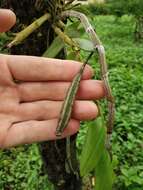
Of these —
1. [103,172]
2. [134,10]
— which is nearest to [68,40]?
[103,172]

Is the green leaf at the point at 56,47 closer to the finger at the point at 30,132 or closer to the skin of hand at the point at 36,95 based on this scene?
the skin of hand at the point at 36,95

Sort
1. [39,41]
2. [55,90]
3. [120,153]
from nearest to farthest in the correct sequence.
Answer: [55,90] < [39,41] < [120,153]

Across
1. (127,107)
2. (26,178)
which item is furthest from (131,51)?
(26,178)

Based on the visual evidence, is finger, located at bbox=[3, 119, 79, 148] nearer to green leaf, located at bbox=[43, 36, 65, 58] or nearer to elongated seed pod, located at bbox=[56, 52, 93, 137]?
elongated seed pod, located at bbox=[56, 52, 93, 137]

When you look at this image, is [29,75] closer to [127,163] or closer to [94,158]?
[94,158]

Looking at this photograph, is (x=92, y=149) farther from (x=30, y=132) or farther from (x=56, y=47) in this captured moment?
(x=56, y=47)

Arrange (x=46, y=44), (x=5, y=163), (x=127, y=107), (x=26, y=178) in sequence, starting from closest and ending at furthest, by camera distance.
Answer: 1. (x=46, y=44)
2. (x=26, y=178)
3. (x=5, y=163)
4. (x=127, y=107)

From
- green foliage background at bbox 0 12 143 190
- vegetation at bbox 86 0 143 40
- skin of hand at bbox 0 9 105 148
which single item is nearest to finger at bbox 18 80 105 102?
skin of hand at bbox 0 9 105 148
